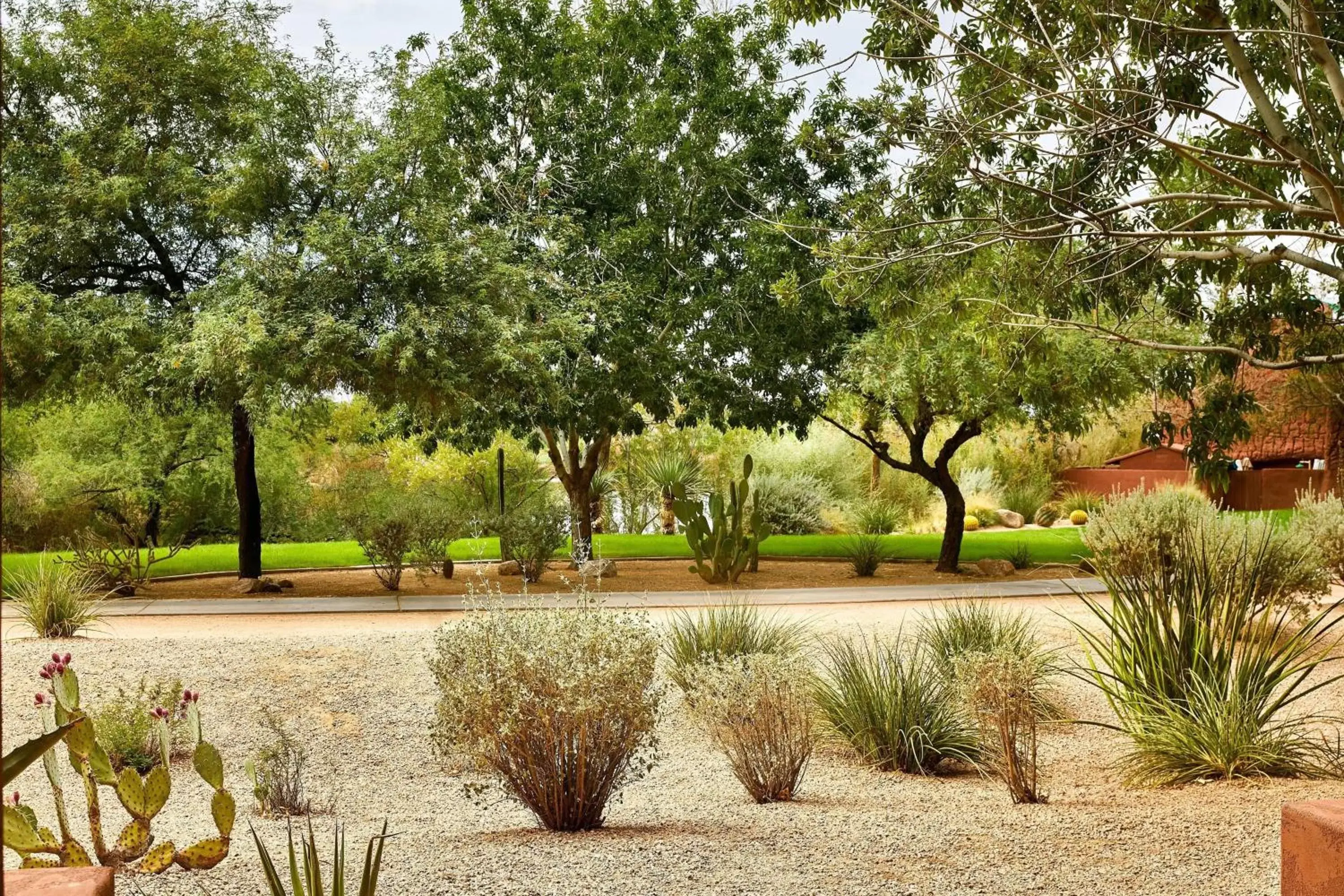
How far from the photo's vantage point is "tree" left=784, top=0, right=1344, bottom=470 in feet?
16.9

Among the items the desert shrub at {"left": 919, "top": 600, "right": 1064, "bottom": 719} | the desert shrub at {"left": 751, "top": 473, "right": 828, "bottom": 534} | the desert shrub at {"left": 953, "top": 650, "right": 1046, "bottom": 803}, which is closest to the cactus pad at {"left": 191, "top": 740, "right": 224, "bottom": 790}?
the desert shrub at {"left": 953, "top": 650, "right": 1046, "bottom": 803}

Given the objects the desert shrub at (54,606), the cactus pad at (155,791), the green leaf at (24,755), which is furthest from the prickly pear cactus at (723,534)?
the green leaf at (24,755)

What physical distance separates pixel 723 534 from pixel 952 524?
327 centimetres

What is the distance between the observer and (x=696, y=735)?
719cm

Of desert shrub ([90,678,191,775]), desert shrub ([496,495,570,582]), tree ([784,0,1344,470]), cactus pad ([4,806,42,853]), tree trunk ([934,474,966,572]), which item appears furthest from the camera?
tree trunk ([934,474,966,572])

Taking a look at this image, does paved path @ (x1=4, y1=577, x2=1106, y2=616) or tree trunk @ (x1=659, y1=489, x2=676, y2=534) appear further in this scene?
tree trunk @ (x1=659, y1=489, x2=676, y2=534)

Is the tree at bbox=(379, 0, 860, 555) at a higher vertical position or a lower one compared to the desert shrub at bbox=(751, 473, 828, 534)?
higher

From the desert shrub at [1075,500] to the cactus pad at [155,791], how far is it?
19355 millimetres

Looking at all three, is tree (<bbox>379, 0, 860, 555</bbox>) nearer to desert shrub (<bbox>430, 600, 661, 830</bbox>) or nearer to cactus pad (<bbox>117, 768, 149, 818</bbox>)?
desert shrub (<bbox>430, 600, 661, 830</bbox>)

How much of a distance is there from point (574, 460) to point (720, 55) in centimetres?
534

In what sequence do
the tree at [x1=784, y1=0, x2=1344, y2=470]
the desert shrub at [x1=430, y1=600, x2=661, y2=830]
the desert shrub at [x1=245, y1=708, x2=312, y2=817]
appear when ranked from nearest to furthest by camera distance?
1. the desert shrub at [x1=430, y1=600, x2=661, y2=830]
2. the tree at [x1=784, y1=0, x2=1344, y2=470]
3. the desert shrub at [x1=245, y1=708, x2=312, y2=817]

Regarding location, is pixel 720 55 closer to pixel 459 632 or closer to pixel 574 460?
pixel 574 460

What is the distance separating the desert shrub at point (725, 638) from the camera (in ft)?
26.1

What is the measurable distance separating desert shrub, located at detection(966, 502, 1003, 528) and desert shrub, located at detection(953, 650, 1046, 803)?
1583 cm
